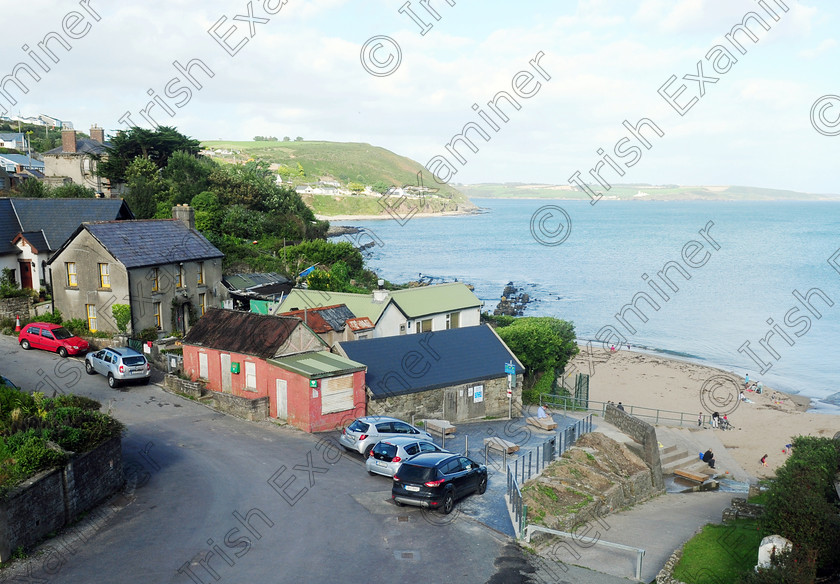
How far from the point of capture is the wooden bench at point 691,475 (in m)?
28.8

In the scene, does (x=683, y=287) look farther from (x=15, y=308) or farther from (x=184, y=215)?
(x=15, y=308)

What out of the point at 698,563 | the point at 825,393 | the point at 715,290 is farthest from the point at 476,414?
the point at 715,290

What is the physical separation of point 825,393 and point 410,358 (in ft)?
138

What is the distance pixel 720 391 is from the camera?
175ft

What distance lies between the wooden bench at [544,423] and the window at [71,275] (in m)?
26.5

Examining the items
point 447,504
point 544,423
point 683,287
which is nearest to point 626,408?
point 544,423

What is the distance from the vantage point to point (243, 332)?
30.1m

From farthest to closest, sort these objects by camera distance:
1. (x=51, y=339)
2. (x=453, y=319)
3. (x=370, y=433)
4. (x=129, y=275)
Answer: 1. (x=453, y=319)
2. (x=129, y=275)
3. (x=51, y=339)
4. (x=370, y=433)

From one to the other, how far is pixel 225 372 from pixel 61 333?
10984 millimetres

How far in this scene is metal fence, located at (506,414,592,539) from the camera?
17484 millimetres

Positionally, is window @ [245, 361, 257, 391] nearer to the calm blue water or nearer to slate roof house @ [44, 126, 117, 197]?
the calm blue water

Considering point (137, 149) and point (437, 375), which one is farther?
point (137, 149)

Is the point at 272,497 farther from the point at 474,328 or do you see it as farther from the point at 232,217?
the point at 232,217

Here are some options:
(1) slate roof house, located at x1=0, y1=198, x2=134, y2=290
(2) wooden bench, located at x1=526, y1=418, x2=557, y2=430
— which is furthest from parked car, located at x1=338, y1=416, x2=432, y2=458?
(1) slate roof house, located at x1=0, y1=198, x2=134, y2=290
